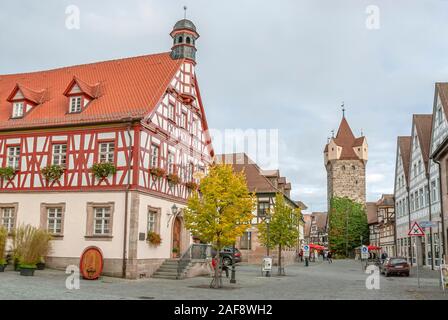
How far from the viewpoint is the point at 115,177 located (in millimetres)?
24766

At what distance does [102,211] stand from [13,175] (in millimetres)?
5970

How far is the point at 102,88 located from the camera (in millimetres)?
28891

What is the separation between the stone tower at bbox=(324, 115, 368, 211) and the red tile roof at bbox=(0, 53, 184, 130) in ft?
221

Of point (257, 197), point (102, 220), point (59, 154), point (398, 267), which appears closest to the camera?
point (102, 220)

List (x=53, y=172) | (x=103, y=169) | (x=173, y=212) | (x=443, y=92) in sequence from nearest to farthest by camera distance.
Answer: (x=103, y=169)
(x=53, y=172)
(x=173, y=212)
(x=443, y=92)

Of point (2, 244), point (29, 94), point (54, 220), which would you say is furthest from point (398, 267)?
point (29, 94)

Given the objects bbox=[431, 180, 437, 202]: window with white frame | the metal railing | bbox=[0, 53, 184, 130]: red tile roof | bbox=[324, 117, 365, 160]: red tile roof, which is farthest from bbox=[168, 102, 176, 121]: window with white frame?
bbox=[324, 117, 365, 160]: red tile roof

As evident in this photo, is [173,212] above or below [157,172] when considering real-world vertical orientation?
below

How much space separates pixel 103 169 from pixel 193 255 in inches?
272

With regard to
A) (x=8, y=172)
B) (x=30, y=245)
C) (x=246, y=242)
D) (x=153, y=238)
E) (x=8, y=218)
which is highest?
(x=8, y=172)

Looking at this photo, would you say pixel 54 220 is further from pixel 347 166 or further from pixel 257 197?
pixel 347 166

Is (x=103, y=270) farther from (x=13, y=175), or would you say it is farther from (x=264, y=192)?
(x=264, y=192)
